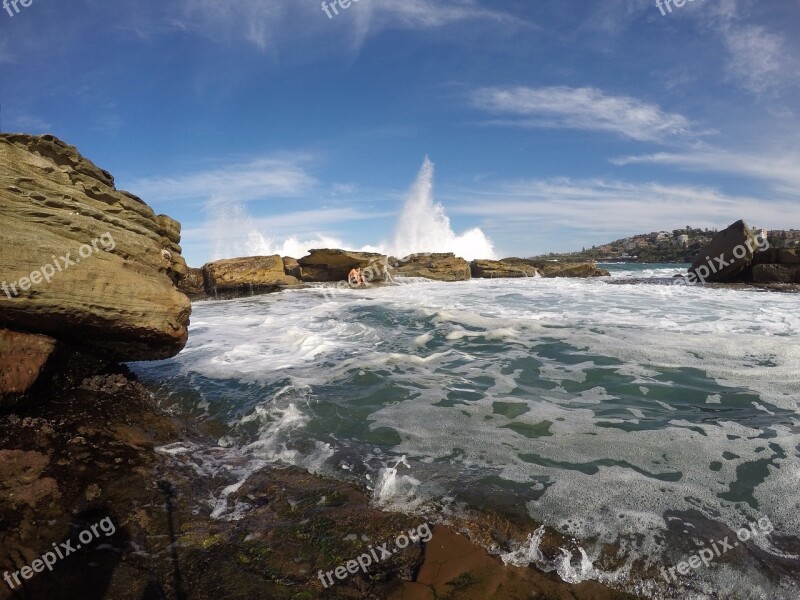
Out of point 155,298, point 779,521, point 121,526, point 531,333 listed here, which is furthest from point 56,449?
point 531,333

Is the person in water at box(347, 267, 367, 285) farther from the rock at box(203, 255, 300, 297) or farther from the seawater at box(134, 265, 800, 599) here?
the seawater at box(134, 265, 800, 599)

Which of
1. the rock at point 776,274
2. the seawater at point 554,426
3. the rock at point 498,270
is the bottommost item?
the seawater at point 554,426

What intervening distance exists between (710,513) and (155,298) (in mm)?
6456

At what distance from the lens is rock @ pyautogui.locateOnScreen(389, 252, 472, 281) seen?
33656 mm

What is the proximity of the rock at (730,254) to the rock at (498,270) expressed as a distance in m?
16.2

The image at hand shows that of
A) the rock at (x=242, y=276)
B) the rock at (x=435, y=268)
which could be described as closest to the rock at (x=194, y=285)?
the rock at (x=242, y=276)

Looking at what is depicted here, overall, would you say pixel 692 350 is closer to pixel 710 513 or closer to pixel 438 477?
pixel 710 513

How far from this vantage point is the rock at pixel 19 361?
4.32m

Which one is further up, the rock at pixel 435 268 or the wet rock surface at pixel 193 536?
the rock at pixel 435 268

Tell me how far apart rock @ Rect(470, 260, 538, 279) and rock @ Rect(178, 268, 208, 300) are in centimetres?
2487

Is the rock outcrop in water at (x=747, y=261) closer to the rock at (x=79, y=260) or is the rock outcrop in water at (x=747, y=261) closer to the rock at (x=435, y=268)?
the rock at (x=435, y=268)

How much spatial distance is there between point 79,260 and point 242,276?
18946 millimetres

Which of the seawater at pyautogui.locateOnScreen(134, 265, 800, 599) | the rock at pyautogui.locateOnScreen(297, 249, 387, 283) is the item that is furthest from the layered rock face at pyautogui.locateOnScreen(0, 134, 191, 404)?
the rock at pyautogui.locateOnScreen(297, 249, 387, 283)

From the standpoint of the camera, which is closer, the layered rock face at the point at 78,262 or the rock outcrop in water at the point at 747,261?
the layered rock face at the point at 78,262
